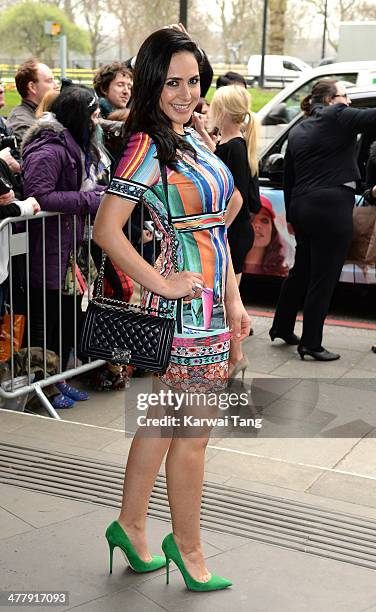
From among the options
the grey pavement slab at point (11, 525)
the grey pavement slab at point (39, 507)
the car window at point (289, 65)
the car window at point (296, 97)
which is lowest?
the grey pavement slab at point (39, 507)

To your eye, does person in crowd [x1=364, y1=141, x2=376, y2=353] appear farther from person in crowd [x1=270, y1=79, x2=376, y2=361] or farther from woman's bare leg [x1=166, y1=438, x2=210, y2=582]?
woman's bare leg [x1=166, y1=438, x2=210, y2=582]

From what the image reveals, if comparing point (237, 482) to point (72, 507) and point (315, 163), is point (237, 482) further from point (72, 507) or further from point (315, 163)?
point (315, 163)

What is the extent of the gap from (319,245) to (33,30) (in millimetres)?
41997

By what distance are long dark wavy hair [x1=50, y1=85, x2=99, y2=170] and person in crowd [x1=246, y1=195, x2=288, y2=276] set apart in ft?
8.99

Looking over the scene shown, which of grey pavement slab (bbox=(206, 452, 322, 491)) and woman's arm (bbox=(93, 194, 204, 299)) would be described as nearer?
woman's arm (bbox=(93, 194, 204, 299))

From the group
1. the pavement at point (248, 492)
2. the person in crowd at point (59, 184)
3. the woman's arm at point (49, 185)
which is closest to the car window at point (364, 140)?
the pavement at point (248, 492)

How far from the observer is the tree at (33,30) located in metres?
45.9

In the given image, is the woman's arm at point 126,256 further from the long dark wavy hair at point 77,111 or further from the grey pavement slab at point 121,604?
the long dark wavy hair at point 77,111

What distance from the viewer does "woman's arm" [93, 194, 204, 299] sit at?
320cm

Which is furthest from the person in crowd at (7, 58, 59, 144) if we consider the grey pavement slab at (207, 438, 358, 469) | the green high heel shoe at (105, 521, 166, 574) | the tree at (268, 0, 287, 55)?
the tree at (268, 0, 287, 55)

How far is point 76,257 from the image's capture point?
5.97 meters

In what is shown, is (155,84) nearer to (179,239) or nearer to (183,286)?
(179,239)

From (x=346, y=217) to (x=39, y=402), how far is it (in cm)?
262

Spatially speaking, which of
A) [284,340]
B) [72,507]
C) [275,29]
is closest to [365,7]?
[275,29]
